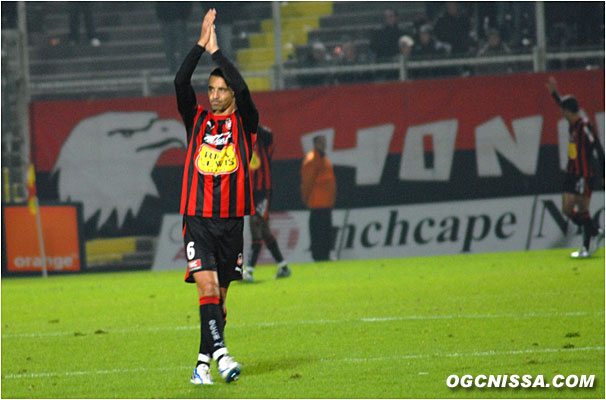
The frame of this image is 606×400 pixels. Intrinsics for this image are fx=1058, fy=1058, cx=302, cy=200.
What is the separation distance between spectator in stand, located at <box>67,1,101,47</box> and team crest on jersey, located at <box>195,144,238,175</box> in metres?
16.1

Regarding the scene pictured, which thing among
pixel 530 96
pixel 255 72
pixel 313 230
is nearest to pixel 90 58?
pixel 255 72

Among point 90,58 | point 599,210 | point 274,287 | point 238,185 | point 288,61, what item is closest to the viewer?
point 238,185

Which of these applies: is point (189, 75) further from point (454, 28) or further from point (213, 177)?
point (454, 28)

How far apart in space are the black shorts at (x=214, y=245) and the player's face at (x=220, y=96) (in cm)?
77

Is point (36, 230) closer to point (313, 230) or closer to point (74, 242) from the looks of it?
point (74, 242)

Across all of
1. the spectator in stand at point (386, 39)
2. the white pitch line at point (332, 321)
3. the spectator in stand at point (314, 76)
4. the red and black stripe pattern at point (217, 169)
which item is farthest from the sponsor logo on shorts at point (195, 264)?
the spectator in stand at point (386, 39)

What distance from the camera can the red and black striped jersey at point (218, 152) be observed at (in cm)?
731

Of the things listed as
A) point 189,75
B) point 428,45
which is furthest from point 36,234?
point 189,75

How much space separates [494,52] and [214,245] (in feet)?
42.5

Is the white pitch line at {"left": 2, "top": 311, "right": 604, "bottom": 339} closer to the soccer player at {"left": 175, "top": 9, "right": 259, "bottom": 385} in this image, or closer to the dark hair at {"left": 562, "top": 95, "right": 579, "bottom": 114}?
the soccer player at {"left": 175, "top": 9, "right": 259, "bottom": 385}

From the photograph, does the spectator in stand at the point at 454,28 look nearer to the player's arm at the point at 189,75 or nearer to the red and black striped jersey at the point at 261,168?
the red and black striped jersey at the point at 261,168

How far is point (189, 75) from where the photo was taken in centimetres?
735

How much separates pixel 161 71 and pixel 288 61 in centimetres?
258

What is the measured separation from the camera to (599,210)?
18.7m
